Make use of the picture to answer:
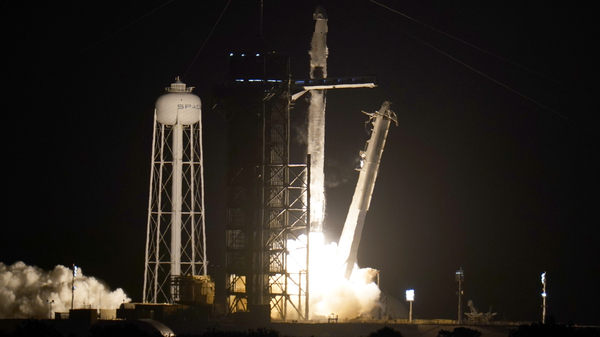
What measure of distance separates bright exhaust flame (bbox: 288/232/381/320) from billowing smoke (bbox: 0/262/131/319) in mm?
13077

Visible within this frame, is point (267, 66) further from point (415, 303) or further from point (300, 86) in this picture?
point (415, 303)

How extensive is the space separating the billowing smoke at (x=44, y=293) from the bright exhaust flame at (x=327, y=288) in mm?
13077

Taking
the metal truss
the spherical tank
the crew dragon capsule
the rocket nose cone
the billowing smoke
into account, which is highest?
the rocket nose cone

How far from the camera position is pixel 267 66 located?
6669 centimetres

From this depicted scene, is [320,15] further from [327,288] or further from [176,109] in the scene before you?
[327,288]

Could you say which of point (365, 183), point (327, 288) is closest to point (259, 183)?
point (365, 183)

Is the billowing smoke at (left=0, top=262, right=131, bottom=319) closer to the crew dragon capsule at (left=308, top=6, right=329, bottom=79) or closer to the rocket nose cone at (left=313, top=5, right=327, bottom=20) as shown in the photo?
the crew dragon capsule at (left=308, top=6, right=329, bottom=79)

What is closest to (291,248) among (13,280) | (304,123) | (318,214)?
(318,214)

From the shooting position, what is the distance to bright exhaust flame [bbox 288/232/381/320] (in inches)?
2662

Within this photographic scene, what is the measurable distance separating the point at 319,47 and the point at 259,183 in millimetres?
9040

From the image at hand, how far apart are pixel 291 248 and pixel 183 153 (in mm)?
8963

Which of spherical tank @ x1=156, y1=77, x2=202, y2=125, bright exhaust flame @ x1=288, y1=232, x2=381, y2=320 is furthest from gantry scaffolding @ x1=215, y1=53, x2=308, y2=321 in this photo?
spherical tank @ x1=156, y1=77, x2=202, y2=125

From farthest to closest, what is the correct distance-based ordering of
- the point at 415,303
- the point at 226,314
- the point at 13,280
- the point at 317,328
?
the point at 415,303
the point at 13,280
the point at 226,314
the point at 317,328

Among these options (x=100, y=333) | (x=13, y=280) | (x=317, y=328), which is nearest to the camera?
(x=100, y=333)
